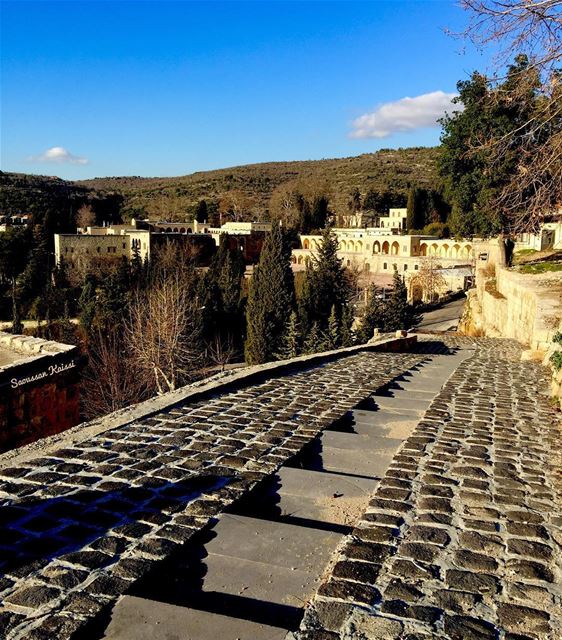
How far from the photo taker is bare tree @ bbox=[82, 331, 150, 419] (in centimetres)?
2316

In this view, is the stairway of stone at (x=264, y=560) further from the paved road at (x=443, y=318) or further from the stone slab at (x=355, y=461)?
the paved road at (x=443, y=318)

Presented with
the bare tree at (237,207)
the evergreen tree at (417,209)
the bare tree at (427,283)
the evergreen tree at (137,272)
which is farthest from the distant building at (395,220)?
the evergreen tree at (137,272)

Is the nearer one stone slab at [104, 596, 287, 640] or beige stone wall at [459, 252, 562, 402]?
stone slab at [104, 596, 287, 640]

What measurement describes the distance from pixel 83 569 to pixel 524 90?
5.95 meters

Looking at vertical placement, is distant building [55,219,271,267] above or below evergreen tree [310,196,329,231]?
below

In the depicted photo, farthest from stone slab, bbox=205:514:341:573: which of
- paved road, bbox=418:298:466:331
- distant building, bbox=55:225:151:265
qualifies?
distant building, bbox=55:225:151:265

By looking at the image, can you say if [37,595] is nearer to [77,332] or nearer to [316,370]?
[316,370]

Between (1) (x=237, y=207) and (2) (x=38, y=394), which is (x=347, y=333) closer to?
(2) (x=38, y=394)

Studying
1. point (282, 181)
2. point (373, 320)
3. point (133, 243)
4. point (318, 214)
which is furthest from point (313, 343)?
point (282, 181)

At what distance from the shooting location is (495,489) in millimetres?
4172

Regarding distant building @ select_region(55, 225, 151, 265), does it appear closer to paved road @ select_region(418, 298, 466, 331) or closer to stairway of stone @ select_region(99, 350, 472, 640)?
paved road @ select_region(418, 298, 466, 331)

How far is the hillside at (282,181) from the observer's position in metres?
87.8

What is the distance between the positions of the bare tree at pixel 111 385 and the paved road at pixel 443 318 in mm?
14067

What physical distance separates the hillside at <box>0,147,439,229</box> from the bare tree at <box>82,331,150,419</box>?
38.7m
